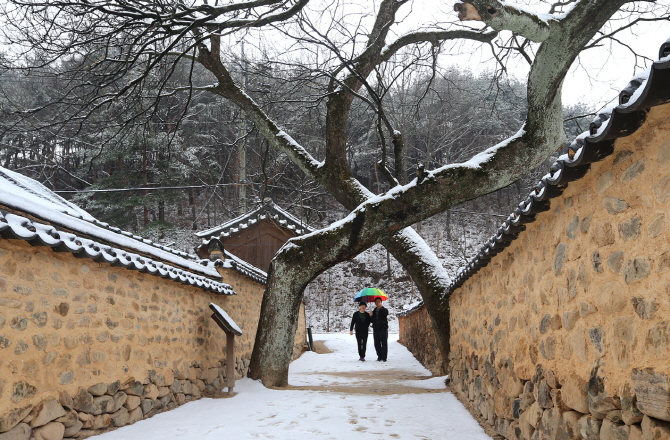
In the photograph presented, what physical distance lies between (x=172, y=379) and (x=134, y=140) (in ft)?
48.8

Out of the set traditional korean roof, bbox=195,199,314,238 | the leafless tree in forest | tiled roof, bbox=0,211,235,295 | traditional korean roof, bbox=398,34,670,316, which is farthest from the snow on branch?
traditional korean roof, bbox=195,199,314,238

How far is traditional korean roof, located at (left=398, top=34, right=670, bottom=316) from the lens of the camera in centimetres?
142

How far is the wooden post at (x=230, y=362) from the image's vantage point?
573cm

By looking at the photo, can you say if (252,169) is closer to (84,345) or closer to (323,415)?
(323,415)

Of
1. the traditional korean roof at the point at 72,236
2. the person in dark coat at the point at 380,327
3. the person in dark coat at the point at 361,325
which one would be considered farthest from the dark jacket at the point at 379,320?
the traditional korean roof at the point at 72,236

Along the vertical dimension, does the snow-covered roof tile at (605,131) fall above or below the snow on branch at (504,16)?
below

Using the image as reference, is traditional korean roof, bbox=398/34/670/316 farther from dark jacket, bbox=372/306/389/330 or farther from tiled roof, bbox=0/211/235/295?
dark jacket, bbox=372/306/389/330

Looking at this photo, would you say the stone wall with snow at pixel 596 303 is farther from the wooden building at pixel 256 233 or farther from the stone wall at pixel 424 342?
the wooden building at pixel 256 233

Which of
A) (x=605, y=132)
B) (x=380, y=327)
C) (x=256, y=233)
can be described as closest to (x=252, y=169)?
(x=256, y=233)

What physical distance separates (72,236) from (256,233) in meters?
12.5

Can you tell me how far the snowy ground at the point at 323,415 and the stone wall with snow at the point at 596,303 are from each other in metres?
1.04

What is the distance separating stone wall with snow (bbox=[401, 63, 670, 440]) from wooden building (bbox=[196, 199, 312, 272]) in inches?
500

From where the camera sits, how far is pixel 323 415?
4484 mm

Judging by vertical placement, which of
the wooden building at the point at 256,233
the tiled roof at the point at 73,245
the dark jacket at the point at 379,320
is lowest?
the dark jacket at the point at 379,320
